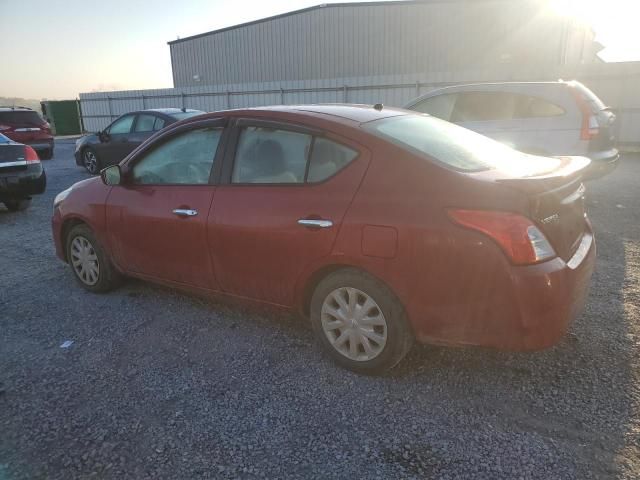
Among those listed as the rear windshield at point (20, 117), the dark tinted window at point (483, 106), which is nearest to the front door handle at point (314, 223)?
the dark tinted window at point (483, 106)

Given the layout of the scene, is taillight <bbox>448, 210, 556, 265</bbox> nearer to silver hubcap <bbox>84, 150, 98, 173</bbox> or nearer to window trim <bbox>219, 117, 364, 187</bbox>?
window trim <bbox>219, 117, 364, 187</bbox>

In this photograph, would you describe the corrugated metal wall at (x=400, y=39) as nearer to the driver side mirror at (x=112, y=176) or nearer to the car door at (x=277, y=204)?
the driver side mirror at (x=112, y=176)

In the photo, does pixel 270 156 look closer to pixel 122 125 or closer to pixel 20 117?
pixel 122 125

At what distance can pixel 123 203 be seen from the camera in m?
3.97

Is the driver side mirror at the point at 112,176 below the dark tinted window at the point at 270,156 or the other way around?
below

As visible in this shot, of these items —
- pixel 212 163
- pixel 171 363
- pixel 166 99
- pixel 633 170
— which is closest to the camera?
pixel 171 363

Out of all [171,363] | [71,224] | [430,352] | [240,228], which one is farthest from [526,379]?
[71,224]

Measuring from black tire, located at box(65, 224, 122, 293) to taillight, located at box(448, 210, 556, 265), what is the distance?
3.16 m

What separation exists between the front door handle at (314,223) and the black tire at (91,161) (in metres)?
10.8

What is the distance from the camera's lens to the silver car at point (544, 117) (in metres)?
6.74

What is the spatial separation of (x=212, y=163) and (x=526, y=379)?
2.43 meters

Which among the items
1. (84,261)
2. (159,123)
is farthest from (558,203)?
(159,123)

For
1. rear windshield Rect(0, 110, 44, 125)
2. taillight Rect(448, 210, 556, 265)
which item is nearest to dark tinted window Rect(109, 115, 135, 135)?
rear windshield Rect(0, 110, 44, 125)

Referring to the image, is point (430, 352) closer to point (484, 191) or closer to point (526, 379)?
point (526, 379)
